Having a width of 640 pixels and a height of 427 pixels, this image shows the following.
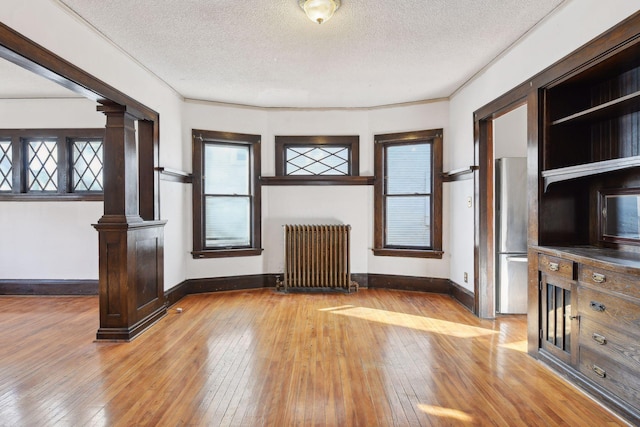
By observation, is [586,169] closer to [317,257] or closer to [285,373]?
[285,373]

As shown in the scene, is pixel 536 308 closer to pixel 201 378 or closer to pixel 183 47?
pixel 201 378

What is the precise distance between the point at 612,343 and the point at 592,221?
1085 mm

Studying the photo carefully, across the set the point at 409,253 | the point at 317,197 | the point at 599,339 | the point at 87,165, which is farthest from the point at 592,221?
the point at 87,165

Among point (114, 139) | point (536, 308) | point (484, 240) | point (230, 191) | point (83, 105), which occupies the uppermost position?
point (83, 105)

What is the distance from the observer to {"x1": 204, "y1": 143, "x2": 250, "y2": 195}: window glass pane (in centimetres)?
541

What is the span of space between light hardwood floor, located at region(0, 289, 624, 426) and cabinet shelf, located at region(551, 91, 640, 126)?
1.87m

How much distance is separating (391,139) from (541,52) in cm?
256

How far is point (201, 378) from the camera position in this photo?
2.67 m

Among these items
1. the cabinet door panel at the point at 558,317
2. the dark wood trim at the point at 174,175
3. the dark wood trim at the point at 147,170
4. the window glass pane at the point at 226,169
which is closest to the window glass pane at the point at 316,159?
the window glass pane at the point at 226,169

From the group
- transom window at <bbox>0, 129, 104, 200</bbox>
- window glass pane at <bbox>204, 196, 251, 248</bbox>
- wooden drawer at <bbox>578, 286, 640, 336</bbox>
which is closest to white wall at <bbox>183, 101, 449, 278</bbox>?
window glass pane at <bbox>204, 196, 251, 248</bbox>

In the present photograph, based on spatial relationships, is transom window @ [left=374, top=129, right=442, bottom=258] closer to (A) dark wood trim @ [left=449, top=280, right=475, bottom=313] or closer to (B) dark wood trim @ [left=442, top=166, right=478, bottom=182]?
(B) dark wood trim @ [left=442, top=166, right=478, bottom=182]

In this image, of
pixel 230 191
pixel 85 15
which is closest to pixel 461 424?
pixel 85 15

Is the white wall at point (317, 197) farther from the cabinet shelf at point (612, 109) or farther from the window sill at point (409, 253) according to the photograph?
the cabinet shelf at point (612, 109)

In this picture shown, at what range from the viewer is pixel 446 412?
7.32 ft
